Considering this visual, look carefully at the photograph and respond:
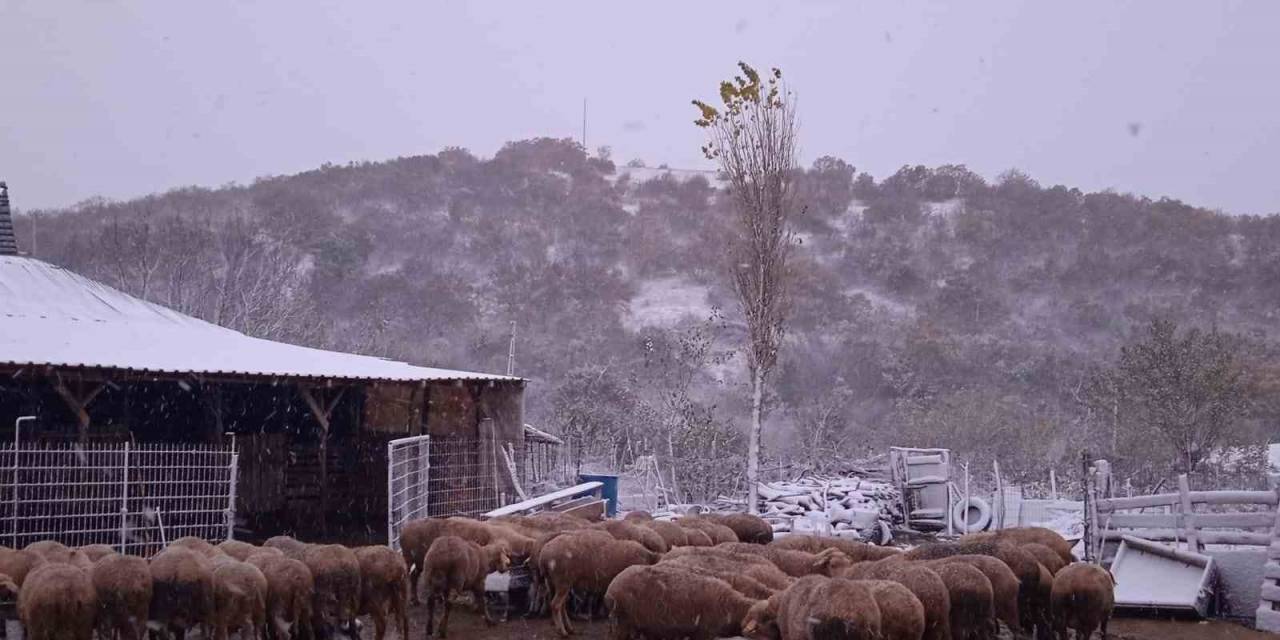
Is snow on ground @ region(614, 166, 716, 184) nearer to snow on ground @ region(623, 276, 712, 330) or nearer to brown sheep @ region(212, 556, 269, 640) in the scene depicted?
snow on ground @ region(623, 276, 712, 330)

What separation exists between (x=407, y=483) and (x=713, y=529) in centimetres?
441

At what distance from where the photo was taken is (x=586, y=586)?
11922 millimetres

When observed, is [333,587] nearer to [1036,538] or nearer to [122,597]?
[122,597]

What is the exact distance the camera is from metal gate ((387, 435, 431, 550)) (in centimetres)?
1538

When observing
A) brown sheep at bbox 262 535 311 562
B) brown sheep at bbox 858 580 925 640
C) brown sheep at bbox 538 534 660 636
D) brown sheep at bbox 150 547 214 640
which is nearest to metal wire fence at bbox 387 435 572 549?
brown sheep at bbox 262 535 311 562

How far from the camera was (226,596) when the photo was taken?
10.1 meters

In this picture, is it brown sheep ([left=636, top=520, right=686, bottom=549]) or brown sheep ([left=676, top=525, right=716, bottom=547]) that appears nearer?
brown sheep ([left=636, top=520, right=686, bottom=549])

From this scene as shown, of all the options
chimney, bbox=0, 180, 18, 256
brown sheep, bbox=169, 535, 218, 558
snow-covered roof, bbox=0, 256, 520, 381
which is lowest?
brown sheep, bbox=169, 535, 218, 558

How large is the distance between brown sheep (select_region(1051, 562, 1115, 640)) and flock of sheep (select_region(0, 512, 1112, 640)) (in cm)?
1

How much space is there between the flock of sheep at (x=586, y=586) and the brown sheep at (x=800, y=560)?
2cm

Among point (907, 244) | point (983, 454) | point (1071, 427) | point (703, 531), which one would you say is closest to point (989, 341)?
point (907, 244)

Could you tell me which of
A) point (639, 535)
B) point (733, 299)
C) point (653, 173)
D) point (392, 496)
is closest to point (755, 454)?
point (392, 496)

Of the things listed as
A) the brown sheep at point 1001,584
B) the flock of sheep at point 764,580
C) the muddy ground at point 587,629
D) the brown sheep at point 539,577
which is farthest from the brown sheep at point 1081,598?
the brown sheep at point 539,577

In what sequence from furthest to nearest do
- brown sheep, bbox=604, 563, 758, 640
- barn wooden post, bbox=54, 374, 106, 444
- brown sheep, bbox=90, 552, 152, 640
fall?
barn wooden post, bbox=54, 374, 106, 444, brown sheep, bbox=604, 563, 758, 640, brown sheep, bbox=90, 552, 152, 640
